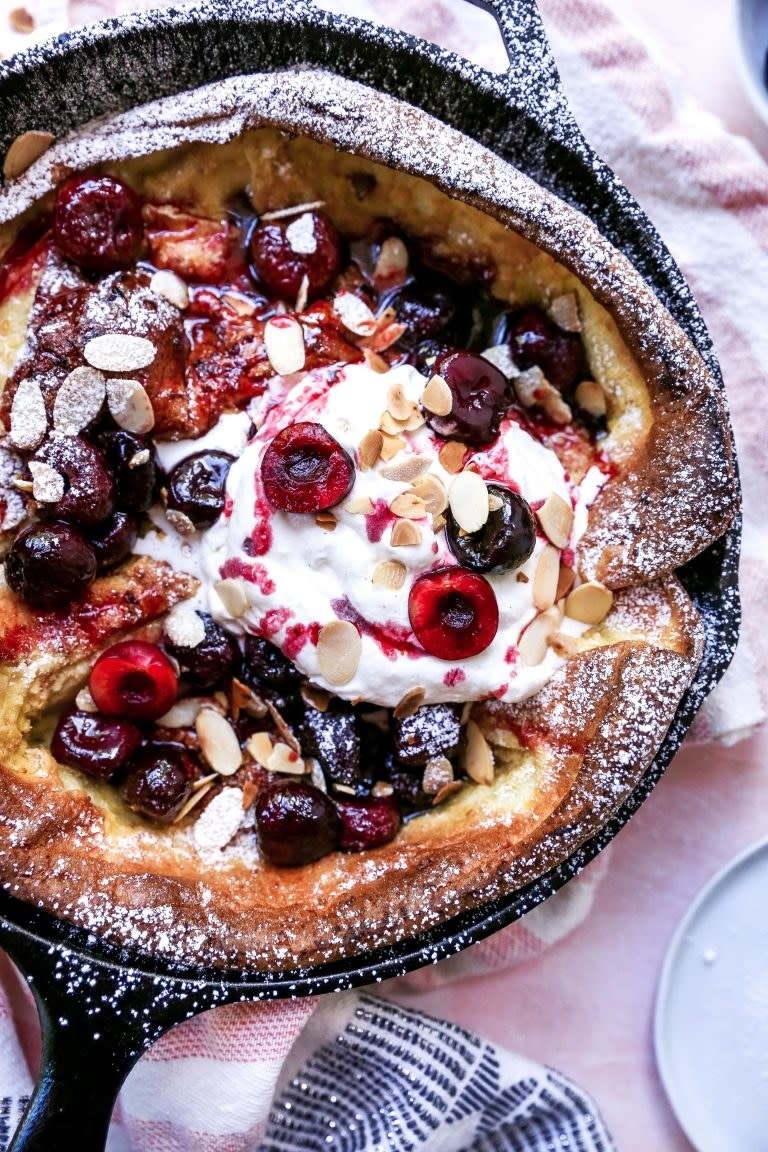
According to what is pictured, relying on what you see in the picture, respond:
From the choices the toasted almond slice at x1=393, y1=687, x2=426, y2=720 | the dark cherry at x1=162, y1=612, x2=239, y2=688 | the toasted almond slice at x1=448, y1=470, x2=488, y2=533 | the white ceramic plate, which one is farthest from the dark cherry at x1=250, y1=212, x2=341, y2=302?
the white ceramic plate

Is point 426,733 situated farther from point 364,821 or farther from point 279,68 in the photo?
point 279,68

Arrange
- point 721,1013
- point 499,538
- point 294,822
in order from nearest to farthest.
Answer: point 499,538
point 294,822
point 721,1013

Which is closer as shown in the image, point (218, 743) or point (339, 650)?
point (339, 650)

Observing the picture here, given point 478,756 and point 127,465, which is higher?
point 127,465

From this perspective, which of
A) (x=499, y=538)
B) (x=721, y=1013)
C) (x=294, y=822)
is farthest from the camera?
(x=721, y=1013)

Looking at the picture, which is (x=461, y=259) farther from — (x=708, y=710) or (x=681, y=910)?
(x=681, y=910)

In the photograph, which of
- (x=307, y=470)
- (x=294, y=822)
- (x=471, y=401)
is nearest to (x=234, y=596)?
(x=307, y=470)

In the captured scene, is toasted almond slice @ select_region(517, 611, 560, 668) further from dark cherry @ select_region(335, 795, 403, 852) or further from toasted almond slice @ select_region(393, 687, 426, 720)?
dark cherry @ select_region(335, 795, 403, 852)
